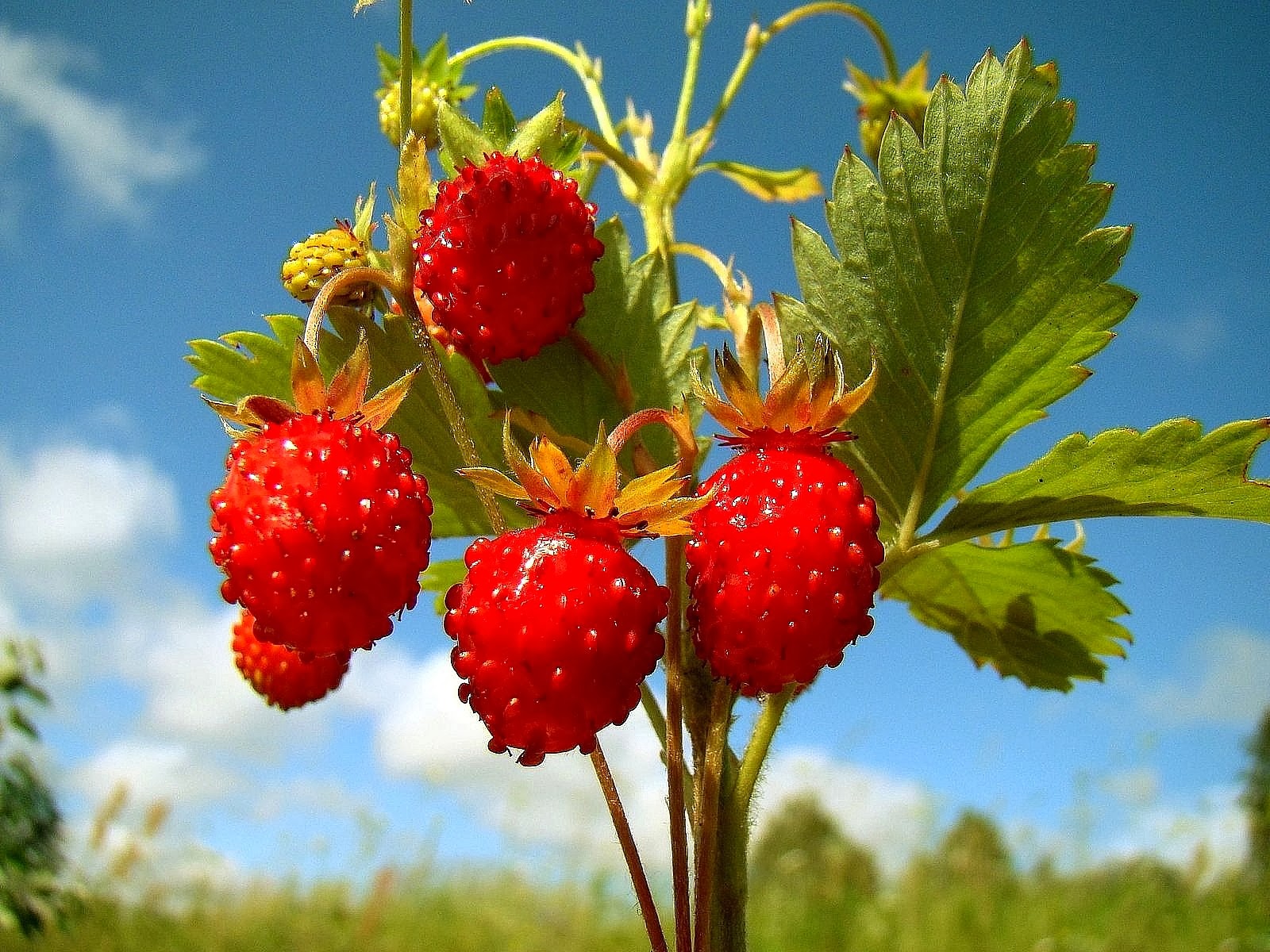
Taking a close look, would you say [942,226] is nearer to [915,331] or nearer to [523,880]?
[915,331]

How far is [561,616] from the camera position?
0.60 meters

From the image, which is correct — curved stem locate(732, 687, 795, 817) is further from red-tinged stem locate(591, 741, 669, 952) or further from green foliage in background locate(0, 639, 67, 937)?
green foliage in background locate(0, 639, 67, 937)

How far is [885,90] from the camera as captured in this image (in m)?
1.38

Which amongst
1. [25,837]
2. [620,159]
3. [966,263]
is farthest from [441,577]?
[25,837]

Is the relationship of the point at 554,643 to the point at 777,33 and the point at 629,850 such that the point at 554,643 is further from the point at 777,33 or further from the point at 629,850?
the point at 777,33

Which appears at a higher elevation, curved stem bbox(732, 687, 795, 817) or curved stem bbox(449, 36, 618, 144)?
curved stem bbox(449, 36, 618, 144)

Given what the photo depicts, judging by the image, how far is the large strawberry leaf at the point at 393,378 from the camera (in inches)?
31.4

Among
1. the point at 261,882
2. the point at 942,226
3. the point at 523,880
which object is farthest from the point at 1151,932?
the point at 942,226

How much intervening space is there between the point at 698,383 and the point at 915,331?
22cm

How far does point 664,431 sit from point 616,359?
0.07 m

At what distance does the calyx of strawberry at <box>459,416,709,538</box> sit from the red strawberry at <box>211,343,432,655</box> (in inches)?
2.4

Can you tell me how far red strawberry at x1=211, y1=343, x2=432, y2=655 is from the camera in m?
0.62

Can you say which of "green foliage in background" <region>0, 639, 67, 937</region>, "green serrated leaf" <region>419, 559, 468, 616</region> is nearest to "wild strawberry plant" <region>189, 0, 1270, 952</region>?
"green serrated leaf" <region>419, 559, 468, 616</region>

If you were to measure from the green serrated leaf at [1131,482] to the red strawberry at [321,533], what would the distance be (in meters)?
0.47
